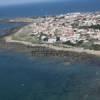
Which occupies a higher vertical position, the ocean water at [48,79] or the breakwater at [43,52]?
the breakwater at [43,52]

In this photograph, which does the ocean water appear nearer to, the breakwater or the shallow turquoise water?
the shallow turquoise water

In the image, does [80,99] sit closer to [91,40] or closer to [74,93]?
[74,93]

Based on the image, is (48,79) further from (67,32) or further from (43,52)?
(67,32)

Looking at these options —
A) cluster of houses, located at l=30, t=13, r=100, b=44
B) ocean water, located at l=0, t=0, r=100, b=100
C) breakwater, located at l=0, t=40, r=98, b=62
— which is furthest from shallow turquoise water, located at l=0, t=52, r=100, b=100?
cluster of houses, located at l=30, t=13, r=100, b=44

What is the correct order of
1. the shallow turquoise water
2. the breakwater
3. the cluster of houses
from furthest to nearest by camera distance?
1. the cluster of houses
2. the breakwater
3. the shallow turquoise water

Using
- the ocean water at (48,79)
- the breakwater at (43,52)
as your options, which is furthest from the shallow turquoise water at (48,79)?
the breakwater at (43,52)

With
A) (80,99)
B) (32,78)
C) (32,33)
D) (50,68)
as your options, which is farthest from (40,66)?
(32,33)

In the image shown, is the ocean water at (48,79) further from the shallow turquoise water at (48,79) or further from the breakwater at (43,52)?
the breakwater at (43,52)

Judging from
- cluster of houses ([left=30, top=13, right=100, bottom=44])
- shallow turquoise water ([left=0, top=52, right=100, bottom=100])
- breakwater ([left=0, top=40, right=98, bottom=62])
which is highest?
cluster of houses ([left=30, top=13, right=100, bottom=44])
